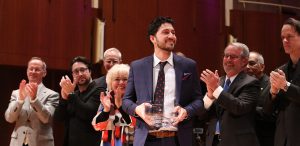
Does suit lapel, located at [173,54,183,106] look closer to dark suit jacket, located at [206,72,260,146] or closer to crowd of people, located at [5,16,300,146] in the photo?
crowd of people, located at [5,16,300,146]

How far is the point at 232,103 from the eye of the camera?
9.67 feet

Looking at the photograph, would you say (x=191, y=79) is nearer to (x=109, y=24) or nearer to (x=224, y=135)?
(x=224, y=135)

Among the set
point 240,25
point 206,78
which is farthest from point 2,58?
point 240,25

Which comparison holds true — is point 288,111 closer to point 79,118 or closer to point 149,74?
point 149,74

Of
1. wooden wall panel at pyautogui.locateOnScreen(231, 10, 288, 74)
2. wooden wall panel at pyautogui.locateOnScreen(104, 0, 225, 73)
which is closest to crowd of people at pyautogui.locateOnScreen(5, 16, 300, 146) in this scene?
wooden wall panel at pyautogui.locateOnScreen(104, 0, 225, 73)

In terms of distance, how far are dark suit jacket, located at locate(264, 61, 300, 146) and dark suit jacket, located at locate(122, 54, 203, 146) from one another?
1.90 feet

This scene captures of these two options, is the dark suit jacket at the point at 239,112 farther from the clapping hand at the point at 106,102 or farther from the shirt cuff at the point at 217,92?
the clapping hand at the point at 106,102

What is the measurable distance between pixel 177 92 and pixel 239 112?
0.61 meters

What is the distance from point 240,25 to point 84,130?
3.66 m

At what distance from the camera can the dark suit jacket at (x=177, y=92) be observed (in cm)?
254

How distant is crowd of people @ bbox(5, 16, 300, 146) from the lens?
101 inches

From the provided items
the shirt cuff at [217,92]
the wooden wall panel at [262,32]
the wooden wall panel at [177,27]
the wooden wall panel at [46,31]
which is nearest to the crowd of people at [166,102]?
the shirt cuff at [217,92]

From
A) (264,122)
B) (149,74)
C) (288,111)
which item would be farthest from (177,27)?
(149,74)

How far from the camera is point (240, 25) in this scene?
6.54 m
